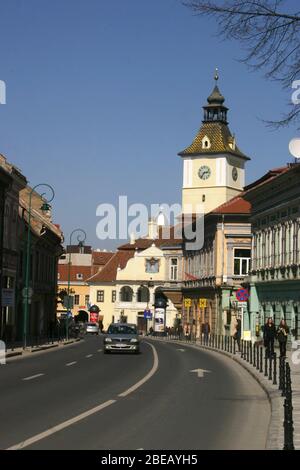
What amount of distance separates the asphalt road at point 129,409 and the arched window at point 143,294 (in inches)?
3309

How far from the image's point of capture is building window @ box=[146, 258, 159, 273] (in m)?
115

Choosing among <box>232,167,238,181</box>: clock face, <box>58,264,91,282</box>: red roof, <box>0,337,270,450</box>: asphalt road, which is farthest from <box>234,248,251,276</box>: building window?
<box>58,264,91,282</box>: red roof

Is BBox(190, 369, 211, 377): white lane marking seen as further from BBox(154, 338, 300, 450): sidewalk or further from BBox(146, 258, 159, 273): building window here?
BBox(146, 258, 159, 273): building window

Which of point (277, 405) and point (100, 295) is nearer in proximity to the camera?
point (277, 405)

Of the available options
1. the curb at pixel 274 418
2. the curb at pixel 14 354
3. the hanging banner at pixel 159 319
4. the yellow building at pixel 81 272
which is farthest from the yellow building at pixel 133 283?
the curb at pixel 274 418

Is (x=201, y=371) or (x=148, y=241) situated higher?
(x=148, y=241)

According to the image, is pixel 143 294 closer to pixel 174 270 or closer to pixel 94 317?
pixel 94 317

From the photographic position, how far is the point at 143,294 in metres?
114

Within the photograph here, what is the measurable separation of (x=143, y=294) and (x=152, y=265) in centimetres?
381

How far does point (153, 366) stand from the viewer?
3238 centimetres

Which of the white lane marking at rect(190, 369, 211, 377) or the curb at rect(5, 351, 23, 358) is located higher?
the curb at rect(5, 351, 23, 358)

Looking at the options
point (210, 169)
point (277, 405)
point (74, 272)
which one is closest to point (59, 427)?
point (277, 405)

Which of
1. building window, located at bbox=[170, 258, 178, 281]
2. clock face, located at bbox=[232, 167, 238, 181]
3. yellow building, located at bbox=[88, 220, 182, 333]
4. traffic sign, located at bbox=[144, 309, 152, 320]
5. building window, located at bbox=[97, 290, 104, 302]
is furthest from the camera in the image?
building window, located at bbox=[97, 290, 104, 302]

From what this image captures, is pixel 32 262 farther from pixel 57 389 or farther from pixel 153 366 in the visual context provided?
pixel 57 389
